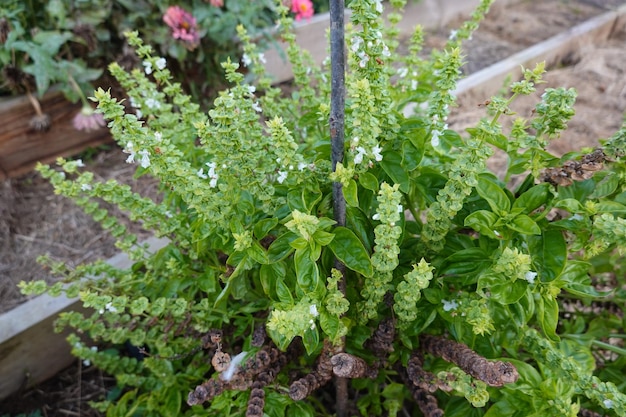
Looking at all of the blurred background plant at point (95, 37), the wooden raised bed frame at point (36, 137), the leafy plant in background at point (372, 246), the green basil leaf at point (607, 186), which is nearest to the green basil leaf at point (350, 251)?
the leafy plant in background at point (372, 246)

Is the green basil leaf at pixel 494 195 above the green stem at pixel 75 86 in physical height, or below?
below

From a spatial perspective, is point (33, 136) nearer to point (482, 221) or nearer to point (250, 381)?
point (250, 381)

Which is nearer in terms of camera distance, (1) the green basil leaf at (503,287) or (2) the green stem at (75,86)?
(1) the green basil leaf at (503,287)

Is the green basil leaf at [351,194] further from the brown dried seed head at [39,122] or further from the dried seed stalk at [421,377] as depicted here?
the brown dried seed head at [39,122]

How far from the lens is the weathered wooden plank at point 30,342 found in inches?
71.2

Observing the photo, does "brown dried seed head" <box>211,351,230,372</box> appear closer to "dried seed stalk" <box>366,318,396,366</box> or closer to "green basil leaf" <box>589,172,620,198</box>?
"dried seed stalk" <box>366,318,396,366</box>

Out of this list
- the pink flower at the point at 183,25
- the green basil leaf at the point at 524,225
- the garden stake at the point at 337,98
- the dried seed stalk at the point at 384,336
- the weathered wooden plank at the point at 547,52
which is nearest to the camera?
the garden stake at the point at 337,98

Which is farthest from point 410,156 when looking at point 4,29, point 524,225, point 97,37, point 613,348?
point 4,29

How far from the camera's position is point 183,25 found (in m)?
2.47

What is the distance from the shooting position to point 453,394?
4.49 feet

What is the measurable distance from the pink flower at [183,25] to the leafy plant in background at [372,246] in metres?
1.11

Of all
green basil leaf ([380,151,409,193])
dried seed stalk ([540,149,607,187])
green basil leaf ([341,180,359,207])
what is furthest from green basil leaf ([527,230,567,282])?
green basil leaf ([341,180,359,207])

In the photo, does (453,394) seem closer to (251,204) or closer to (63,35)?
(251,204)

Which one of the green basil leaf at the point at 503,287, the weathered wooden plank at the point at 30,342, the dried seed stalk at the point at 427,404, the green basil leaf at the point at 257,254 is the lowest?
the weathered wooden plank at the point at 30,342
